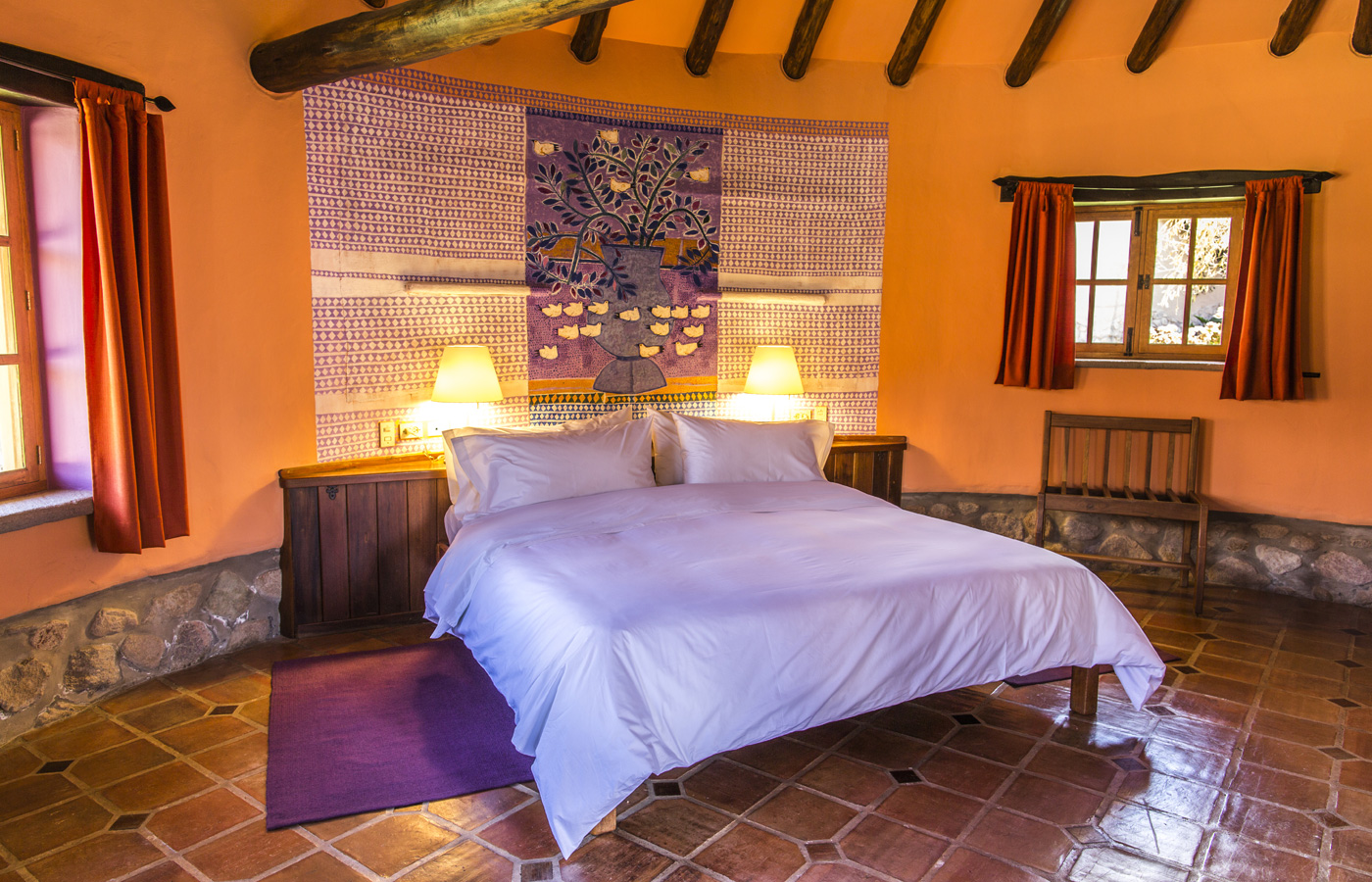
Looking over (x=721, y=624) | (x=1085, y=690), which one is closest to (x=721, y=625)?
(x=721, y=624)

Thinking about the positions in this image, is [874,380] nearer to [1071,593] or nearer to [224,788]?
[1071,593]

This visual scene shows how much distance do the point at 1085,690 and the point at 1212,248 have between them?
2.86 m

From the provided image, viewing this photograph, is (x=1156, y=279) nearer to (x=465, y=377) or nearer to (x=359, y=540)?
(x=465, y=377)

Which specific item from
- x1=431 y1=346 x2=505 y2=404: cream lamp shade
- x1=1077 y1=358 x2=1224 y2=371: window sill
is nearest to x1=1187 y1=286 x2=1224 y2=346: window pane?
x1=1077 y1=358 x2=1224 y2=371: window sill

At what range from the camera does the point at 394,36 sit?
3078 mm

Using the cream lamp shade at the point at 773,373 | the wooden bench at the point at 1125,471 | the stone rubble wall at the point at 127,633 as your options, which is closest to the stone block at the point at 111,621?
the stone rubble wall at the point at 127,633

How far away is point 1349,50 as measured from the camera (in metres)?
4.38

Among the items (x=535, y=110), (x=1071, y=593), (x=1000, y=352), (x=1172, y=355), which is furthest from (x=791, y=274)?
(x=1071, y=593)

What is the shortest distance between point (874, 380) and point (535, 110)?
7.81 feet

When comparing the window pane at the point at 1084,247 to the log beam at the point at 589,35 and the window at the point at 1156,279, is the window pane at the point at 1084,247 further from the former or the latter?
the log beam at the point at 589,35

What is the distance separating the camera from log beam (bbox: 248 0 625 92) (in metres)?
2.79

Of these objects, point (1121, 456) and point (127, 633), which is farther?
point (1121, 456)

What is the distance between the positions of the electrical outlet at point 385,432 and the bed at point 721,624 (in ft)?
2.62

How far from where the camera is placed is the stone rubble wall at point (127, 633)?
2943 millimetres
